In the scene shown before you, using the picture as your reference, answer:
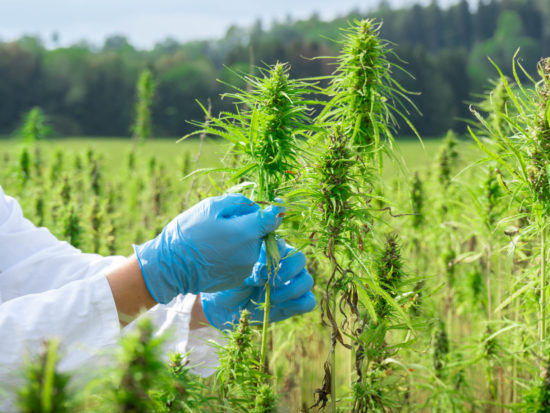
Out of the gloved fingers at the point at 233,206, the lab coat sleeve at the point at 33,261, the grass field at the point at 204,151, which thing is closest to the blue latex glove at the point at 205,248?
the gloved fingers at the point at 233,206

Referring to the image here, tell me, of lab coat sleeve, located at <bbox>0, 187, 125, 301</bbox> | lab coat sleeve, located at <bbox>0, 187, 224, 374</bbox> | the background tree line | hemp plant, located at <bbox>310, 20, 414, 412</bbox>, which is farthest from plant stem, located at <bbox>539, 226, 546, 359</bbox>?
the background tree line

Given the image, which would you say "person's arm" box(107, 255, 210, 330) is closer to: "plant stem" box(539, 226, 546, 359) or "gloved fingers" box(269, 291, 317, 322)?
"gloved fingers" box(269, 291, 317, 322)

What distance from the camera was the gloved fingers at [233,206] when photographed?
5.88ft

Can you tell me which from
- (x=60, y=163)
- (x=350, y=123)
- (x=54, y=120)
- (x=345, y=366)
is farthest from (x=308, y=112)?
(x=54, y=120)

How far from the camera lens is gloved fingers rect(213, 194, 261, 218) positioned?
5.88ft

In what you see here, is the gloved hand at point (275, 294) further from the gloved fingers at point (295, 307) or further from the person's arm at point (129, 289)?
the person's arm at point (129, 289)

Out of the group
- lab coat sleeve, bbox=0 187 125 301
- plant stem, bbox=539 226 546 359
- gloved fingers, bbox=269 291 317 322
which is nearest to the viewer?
plant stem, bbox=539 226 546 359

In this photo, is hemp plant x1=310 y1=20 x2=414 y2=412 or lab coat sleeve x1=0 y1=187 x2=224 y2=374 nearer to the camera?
hemp plant x1=310 y1=20 x2=414 y2=412

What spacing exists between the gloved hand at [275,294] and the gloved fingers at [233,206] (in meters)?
0.21

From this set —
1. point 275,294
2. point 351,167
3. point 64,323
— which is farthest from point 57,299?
point 351,167

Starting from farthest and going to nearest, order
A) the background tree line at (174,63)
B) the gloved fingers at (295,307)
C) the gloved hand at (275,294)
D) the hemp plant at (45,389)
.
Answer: the background tree line at (174,63) < the gloved fingers at (295,307) < the gloved hand at (275,294) < the hemp plant at (45,389)

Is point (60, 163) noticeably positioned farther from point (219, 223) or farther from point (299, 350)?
point (219, 223)

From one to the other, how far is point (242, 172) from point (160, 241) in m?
0.61

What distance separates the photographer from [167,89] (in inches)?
1417
